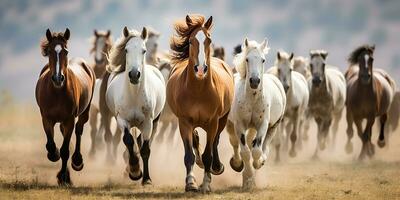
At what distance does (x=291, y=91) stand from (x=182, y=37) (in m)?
7.90

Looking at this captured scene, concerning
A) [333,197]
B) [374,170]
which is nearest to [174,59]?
[333,197]

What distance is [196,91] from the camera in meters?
12.5

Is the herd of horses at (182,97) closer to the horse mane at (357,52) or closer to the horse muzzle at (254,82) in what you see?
the horse muzzle at (254,82)

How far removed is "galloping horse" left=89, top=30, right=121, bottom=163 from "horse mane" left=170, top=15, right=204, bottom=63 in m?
3.53

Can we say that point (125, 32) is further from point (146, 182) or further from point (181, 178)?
point (181, 178)

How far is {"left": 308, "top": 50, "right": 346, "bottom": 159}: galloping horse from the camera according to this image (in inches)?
859

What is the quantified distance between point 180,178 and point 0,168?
3107 mm

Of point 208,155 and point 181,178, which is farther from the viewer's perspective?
point 181,178

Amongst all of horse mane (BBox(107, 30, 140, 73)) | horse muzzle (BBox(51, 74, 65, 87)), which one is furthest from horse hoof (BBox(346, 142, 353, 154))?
horse muzzle (BBox(51, 74, 65, 87))

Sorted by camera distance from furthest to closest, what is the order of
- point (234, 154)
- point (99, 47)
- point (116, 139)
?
point (99, 47) → point (116, 139) → point (234, 154)

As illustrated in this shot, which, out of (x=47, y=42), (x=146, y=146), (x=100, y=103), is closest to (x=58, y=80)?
(x=47, y=42)

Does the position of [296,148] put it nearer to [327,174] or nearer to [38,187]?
[327,174]

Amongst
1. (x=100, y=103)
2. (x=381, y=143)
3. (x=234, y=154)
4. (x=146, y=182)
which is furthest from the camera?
(x=381, y=143)

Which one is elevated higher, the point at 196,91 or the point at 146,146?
the point at 196,91
